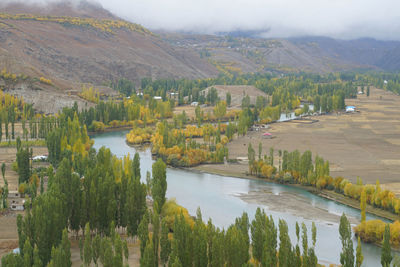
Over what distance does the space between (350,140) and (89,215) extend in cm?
6003

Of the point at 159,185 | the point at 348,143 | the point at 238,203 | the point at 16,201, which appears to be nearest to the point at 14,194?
the point at 16,201

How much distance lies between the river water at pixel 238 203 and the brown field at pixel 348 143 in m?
5.50

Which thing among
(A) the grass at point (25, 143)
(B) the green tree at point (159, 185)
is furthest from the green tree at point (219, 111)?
(B) the green tree at point (159, 185)

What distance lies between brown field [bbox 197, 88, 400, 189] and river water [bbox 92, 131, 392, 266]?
5.50m

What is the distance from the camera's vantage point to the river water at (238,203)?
139 feet

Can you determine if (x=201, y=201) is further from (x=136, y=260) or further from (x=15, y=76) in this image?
(x=15, y=76)

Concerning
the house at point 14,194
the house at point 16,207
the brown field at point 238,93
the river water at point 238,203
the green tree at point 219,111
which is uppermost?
the brown field at point 238,93

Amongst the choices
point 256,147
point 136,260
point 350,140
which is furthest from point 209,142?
point 136,260

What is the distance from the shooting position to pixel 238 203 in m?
54.7

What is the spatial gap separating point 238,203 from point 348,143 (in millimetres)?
37534

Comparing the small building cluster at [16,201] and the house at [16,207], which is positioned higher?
the small building cluster at [16,201]

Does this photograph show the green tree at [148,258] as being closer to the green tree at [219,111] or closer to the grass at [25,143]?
the grass at [25,143]

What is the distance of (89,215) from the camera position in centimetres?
3966

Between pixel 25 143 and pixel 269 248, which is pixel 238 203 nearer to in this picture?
pixel 269 248
